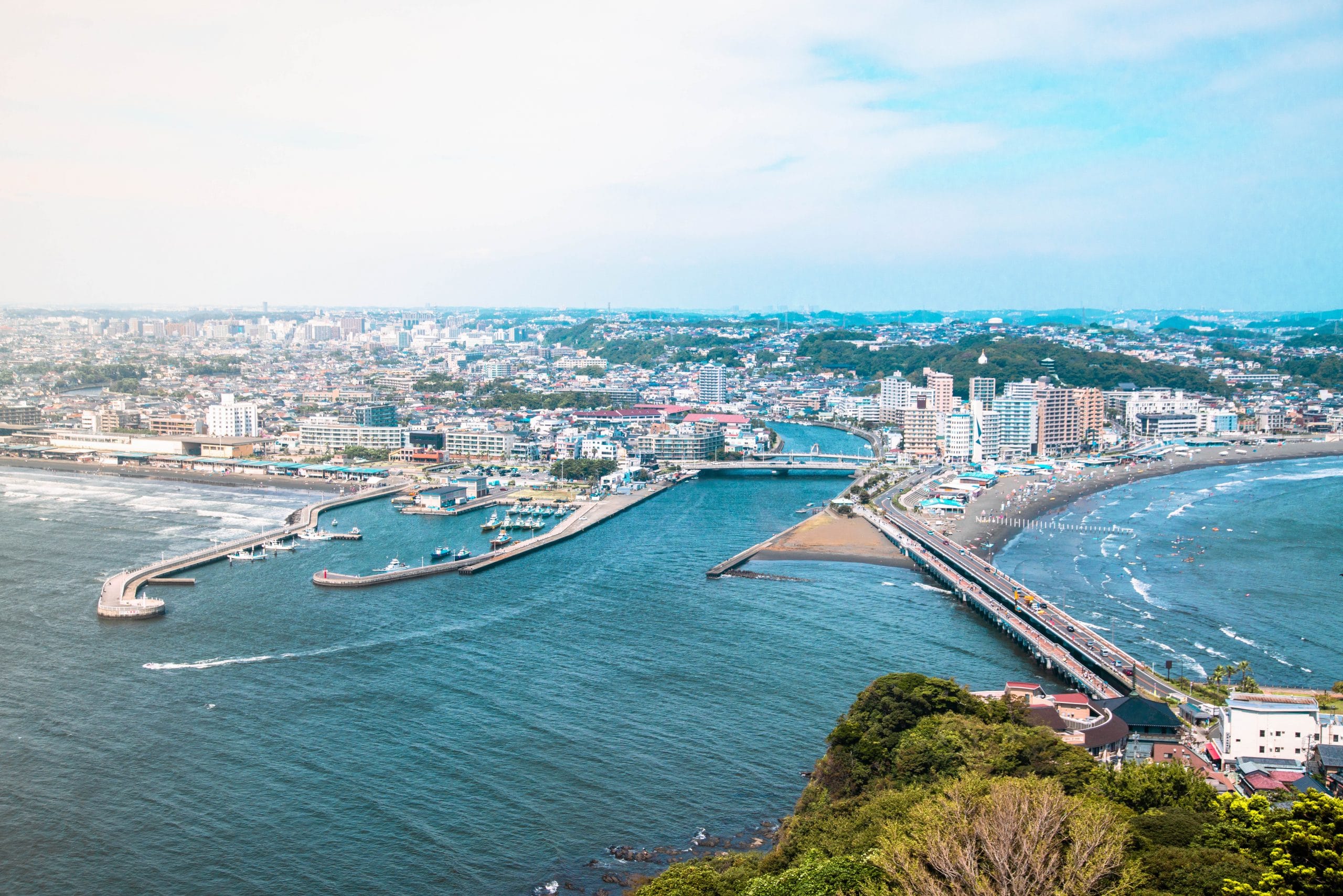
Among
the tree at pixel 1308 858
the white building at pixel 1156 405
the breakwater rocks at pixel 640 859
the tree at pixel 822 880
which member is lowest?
the breakwater rocks at pixel 640 859

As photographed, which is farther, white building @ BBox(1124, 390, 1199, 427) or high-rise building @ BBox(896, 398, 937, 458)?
white building @ BBox(1124, 390, 1199, 427)

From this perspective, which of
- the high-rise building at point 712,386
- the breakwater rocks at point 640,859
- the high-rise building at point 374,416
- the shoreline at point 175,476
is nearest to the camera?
the breakwater rocks at point 640,859

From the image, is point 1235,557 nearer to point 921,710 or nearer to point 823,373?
point 921,710

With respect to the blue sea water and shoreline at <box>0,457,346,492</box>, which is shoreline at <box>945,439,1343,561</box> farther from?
shoreline at <box>0,457,346,492</box>

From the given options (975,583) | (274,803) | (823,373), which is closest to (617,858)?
(274,803)

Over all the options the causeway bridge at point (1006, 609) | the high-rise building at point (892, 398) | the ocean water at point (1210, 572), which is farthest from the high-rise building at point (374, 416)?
the ocean water at point (1210, 572)

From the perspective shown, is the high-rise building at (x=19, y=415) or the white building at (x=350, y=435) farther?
the high-rise building at (x=19, y=415)

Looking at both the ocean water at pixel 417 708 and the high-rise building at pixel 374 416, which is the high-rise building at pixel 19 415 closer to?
the high-rise building at pixel 374 416

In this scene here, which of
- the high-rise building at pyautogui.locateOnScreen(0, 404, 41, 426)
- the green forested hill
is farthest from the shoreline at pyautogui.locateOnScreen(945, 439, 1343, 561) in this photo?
the high-rise building at pyautogui.locateOnScreen(0, 404, 41, 426)
